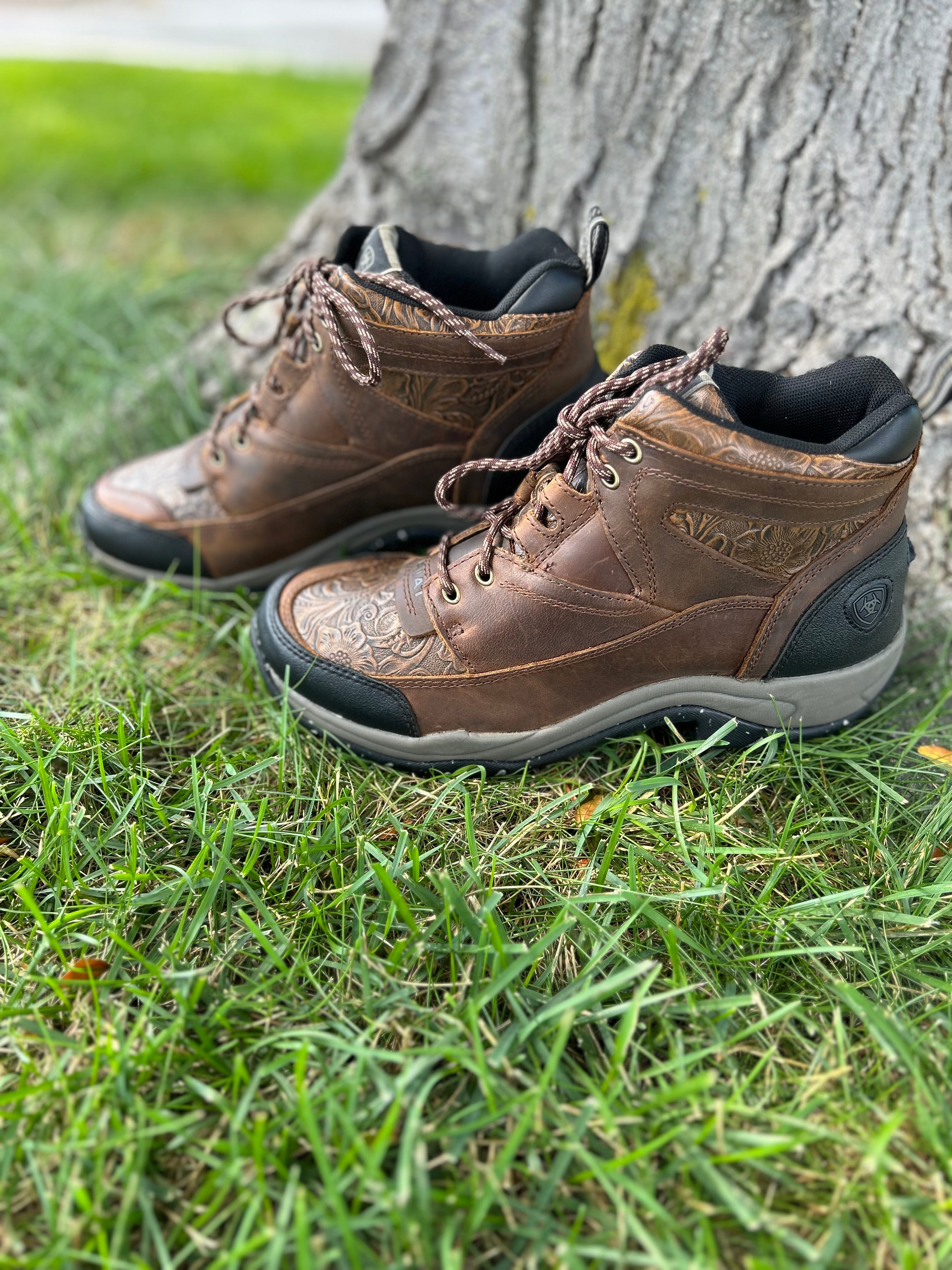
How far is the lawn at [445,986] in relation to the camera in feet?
3.90

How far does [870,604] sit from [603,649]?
528mm

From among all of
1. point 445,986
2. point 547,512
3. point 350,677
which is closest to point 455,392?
point 547,512

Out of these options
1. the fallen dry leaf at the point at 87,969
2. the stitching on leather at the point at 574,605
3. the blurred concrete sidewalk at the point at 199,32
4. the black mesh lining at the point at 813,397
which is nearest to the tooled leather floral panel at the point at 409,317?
the black mesh lining at the point at 813,397

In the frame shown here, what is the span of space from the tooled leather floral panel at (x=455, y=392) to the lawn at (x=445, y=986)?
72 cm

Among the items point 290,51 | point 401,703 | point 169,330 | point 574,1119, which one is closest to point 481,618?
point 401,703

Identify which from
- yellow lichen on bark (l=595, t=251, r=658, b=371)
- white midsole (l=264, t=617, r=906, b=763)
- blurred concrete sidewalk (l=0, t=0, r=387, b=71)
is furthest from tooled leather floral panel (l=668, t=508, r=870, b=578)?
blurred concrete sidewalk (l=0, t=0, r=387, b=71)

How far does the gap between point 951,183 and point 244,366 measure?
2.03m

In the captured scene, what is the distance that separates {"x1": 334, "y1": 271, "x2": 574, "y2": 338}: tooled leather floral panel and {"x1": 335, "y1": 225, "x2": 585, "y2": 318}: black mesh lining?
0.14ft

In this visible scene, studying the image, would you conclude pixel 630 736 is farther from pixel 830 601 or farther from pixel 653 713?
pixel 830 601

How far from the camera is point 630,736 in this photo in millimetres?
1879

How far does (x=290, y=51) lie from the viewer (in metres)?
8.92

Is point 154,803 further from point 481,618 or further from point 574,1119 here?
point 574,1119

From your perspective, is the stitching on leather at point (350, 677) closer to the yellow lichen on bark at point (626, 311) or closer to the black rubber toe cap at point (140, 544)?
the black rubber toe cap at point (140, 544)

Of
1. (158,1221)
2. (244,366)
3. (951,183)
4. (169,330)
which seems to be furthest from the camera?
(169,330)
